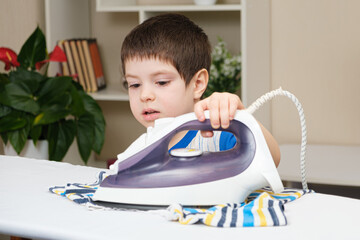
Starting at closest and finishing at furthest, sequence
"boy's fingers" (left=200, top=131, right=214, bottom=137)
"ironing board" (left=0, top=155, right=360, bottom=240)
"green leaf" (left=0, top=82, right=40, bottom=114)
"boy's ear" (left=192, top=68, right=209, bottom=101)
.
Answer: "ironing board" (left=0, top=155, right=360, bottom=240)
"boy's fingers" (left=200, top=131, right=214, bottom=137)
"boy's ear" (left=192, top=68, right=209, bottom=101)
"green leaf" (left=0, top=82, right=40, bottom=114)

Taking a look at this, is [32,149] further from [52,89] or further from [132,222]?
[132,222]

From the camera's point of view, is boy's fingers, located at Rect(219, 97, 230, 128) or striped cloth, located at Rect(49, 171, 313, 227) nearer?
striped cloth, located at Rect(49, 171, 313, 227)

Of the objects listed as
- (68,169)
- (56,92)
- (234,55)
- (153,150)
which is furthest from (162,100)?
(234,55)

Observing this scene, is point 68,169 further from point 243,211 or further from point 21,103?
point 21,103

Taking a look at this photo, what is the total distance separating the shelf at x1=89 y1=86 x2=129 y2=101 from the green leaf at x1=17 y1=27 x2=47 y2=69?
340mm

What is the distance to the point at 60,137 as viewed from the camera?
2.74 metres

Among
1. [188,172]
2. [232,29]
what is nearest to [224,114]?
[188,172]

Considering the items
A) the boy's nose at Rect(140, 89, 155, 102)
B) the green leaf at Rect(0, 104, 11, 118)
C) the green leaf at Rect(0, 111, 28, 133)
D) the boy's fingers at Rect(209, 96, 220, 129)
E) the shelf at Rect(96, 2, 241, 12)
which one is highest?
the shelf at Rect(96, 2, 241, 12)

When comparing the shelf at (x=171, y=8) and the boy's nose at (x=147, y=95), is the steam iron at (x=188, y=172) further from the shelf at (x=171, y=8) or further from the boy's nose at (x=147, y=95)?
the shelf at (x=171, y=8)

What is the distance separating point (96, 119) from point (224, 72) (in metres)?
0.63

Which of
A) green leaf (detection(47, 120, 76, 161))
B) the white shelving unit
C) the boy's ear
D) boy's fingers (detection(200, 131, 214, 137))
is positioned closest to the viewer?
boy's fingers (detection(200, 131, 214, 137))

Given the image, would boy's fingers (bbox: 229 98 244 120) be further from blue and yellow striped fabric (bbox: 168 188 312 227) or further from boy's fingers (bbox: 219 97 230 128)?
blue and yellow striped fabric (bbox: 168 188 312 227)

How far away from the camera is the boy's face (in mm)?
1246

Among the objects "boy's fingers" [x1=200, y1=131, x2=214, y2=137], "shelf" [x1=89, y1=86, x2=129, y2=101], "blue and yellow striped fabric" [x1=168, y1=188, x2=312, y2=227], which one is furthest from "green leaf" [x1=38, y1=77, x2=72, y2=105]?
"blue and yellow striped fabric" [x1=168, y1=188, x2=312, y2=227]
